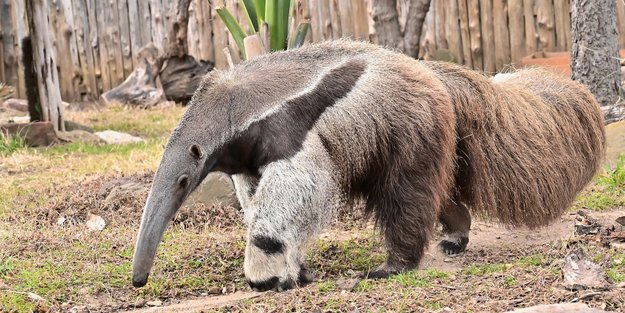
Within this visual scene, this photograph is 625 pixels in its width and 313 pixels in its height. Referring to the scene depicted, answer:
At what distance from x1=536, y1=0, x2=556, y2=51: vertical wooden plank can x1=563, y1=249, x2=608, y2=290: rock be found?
10.2m

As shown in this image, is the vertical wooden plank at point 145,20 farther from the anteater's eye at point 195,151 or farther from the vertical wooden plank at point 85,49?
the anteater's eye at point 195,151

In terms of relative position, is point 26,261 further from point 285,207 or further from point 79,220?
point 285,207

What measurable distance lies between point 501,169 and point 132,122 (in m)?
9.16

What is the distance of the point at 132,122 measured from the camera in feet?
46.2

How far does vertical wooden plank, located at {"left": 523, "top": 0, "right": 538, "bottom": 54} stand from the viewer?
14.5 metres

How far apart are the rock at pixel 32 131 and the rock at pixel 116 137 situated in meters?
0.82

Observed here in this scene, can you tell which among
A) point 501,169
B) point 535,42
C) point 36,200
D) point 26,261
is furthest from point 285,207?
point 535,42

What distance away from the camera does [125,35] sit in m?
17.4

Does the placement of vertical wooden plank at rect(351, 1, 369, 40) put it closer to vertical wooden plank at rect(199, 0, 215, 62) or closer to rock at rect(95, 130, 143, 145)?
vertical wooden plank at rect(199, 0, 215, 62)

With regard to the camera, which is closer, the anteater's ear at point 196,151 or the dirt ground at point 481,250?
the dirt ground at point 481,250

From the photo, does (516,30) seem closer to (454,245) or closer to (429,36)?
(429,36)

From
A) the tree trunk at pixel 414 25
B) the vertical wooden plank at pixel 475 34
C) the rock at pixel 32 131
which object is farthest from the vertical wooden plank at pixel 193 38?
the tree trunk at pixel 414 25

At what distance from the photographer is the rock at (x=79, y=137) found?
12.1 m

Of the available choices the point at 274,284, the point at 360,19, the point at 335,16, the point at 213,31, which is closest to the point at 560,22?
the point at 360,19
